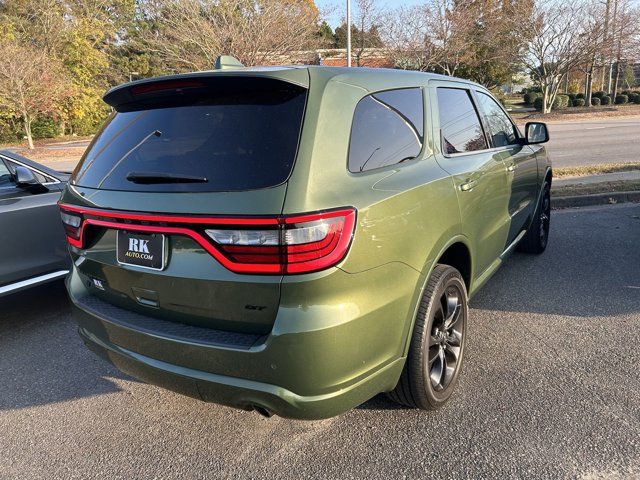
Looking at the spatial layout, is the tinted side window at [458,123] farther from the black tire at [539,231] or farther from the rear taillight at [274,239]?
the black tire at [539,231]

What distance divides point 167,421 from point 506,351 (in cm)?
224

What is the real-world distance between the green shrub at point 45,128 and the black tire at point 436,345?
116 ft

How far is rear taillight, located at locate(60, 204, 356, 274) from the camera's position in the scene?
191cm

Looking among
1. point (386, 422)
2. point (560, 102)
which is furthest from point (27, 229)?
point (560, 102)

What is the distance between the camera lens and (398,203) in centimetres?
228

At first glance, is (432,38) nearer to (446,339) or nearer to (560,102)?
(560,102)

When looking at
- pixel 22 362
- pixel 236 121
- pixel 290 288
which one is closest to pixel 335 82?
pixel 236 121

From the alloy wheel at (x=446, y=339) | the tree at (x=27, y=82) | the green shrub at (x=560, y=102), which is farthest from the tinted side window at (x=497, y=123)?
the green shrub at (x=560, y=102)

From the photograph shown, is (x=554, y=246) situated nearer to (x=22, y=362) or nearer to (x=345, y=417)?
(x=345, y=417)

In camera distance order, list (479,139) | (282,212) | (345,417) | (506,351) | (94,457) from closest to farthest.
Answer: (282,212) → (94,457) → (345,417) → (506,351) → (479,139)

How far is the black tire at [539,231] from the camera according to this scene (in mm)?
5105

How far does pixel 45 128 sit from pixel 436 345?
3666 centimetres

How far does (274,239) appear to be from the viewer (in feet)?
6.28

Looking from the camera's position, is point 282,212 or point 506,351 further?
point 506,351
